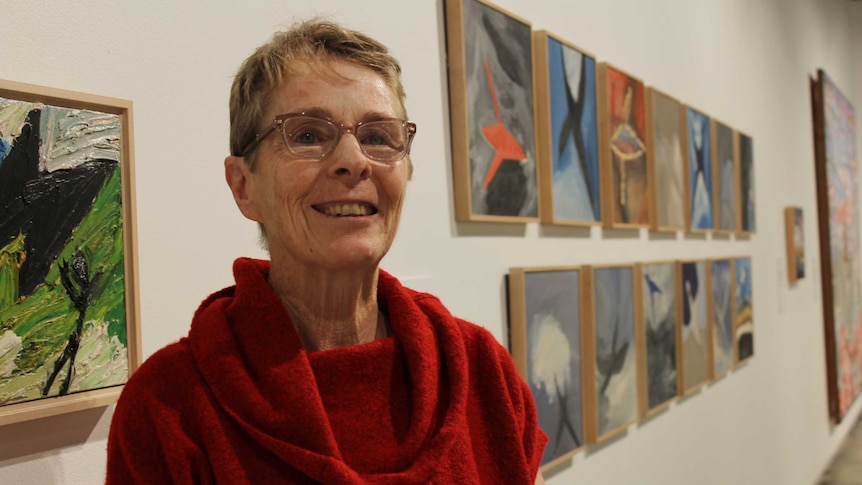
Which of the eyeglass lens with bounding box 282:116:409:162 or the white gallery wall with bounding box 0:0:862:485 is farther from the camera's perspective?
the white gallery wall with bounding box 0:0:862:485

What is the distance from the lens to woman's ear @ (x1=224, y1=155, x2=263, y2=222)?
4.26 feet

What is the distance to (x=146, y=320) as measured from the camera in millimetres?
1463

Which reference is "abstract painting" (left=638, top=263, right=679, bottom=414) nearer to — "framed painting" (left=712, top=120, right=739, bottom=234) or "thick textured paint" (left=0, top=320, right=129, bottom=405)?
"framed painting" (left=712, top=120, right=739, bottom=234)

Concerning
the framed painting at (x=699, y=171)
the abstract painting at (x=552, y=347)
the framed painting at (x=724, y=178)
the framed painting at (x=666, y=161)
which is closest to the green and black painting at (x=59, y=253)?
the abstract painting at (x=552, y=347)

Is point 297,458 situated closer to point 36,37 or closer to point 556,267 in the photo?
point 36,37

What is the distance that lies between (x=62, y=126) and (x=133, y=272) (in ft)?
0.88

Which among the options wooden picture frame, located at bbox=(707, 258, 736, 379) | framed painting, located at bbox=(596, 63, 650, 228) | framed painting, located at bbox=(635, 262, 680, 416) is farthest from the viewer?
wooden picture frame, located at bbox=(707, 258, 736, 379)

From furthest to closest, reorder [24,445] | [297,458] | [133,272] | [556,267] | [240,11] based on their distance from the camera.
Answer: [556,267] < [240,11] < [133,272] < [24,445] < [297,458]

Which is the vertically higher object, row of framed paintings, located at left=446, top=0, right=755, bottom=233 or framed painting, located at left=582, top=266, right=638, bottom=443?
row of framed paintings, located at left=446, top=0, right=755, bottom=233

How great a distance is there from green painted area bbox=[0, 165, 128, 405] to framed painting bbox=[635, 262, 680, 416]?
2.26m

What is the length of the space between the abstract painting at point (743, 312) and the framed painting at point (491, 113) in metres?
2.27

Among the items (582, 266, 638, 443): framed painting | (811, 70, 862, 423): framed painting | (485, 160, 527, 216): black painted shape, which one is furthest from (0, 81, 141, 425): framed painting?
(811, 70, 862, 423): framed painting

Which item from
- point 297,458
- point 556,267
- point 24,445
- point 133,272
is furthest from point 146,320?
point 556,267

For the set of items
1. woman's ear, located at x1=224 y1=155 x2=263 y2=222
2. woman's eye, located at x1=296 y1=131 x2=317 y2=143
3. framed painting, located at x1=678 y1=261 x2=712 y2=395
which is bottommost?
framed painting, located at x1=678 y1=261 x2=712 y2=395
